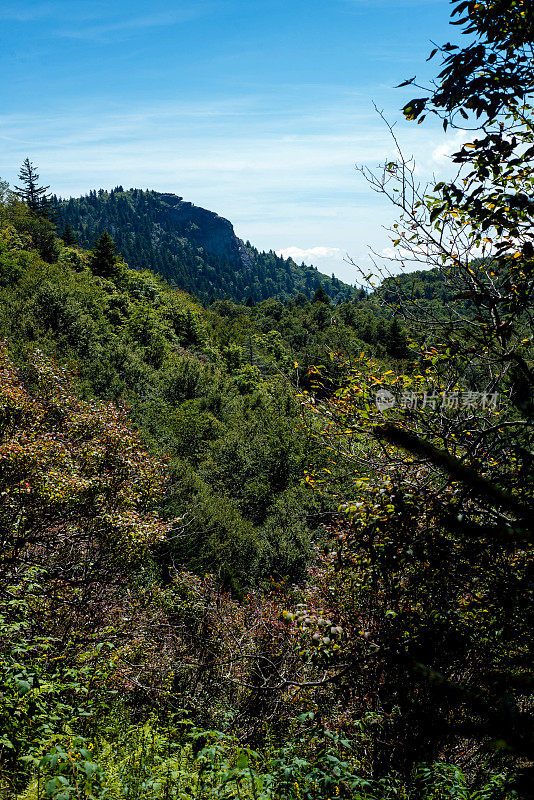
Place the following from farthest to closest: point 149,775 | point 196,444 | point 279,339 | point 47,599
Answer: point 279,339 < point 196,444 < point 47,599 < point 149,775

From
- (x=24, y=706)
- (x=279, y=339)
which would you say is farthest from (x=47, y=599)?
(x=279, y=339)

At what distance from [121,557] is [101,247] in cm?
6669

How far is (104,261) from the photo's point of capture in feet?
233

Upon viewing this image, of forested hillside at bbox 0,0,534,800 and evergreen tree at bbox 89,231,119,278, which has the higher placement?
evergreen tree at bbox 89,231,119,278

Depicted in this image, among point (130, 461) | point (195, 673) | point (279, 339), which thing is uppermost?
point (279, 339)

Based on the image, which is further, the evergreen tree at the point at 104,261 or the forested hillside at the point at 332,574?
the evergreen tree at the point at 104,261

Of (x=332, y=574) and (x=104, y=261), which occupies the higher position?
(x=104, y=261)

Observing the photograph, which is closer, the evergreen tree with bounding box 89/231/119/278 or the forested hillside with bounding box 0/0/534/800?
the forested hillside with bounding box 0/0/534/800

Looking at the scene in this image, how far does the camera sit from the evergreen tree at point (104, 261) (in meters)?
70.0

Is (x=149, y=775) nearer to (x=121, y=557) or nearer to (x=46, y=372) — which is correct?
(x=121, y=557)

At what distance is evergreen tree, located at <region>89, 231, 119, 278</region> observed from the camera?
70000mm

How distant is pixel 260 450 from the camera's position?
39438 mm

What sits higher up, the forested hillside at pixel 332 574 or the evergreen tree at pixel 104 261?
the evergreen tree at pixel 104 261

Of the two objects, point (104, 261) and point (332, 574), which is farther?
point (104, 261)
